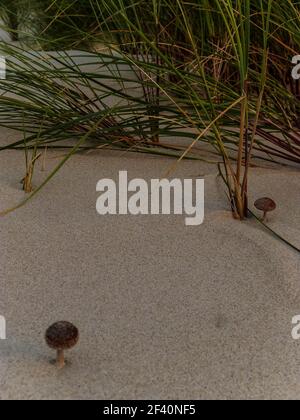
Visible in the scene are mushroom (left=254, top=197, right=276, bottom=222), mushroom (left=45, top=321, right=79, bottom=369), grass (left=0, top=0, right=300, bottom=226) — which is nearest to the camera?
mushroom (left=45, top=321, right=79, bottom=369)

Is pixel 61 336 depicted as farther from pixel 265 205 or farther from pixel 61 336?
pixel 265 205

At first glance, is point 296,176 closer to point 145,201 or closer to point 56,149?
point 145,201

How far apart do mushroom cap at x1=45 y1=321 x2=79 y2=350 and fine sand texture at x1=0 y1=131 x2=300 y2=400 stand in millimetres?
58

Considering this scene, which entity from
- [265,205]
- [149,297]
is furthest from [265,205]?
[149,297]

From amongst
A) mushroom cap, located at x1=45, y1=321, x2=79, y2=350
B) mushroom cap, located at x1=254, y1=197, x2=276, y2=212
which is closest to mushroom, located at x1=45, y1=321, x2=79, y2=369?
mushroom cap, located at x1=45, y1=321, x2=79, y2=350

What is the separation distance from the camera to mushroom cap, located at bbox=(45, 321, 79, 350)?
880 mm

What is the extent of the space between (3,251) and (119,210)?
0.94 feet

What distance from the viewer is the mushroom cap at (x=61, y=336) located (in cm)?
88

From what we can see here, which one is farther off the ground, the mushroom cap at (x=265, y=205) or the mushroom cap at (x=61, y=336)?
the mushroom cap at (x=265, y=205)

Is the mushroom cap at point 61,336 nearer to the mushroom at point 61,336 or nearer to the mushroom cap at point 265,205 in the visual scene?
the mushroom at point 61,336

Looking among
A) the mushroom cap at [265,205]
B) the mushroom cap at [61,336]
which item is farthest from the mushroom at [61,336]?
the mushroom cap at [265,205]

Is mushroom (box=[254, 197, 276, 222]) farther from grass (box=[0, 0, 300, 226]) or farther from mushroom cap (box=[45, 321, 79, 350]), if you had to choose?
mushroom cap (box=[45, 321, 79, 350])

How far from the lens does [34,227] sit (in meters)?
1.34

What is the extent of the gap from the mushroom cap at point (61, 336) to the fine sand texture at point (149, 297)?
58 millimetres
